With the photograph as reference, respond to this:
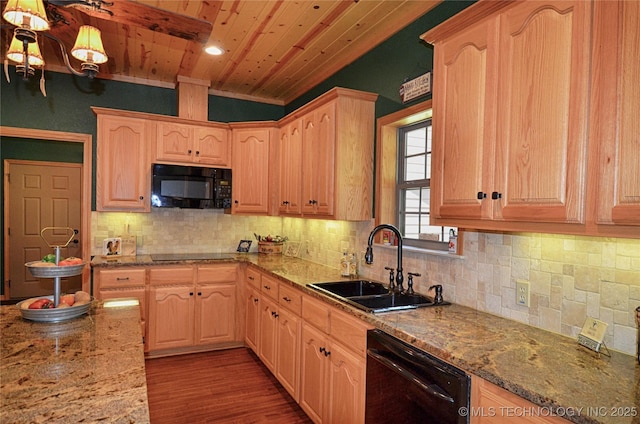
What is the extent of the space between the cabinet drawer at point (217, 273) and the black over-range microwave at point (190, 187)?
0.64 meters

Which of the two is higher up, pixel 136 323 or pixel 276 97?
pixel 276 97

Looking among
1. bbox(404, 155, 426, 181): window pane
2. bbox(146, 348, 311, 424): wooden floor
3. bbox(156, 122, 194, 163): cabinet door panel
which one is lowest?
bbox(146, 348, 311, 424): wooden floor

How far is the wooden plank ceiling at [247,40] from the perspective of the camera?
2.45 metres

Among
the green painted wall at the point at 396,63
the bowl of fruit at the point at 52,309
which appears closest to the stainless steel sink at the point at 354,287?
the green painted wall at the point at 396,63

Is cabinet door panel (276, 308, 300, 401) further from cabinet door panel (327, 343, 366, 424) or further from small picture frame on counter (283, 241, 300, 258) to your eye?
small picture frame on counter (283, 241, 300, 258)

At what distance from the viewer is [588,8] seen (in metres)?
1.22

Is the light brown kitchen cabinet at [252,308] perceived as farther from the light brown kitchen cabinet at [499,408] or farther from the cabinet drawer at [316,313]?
the light brown kitchen cabinet at [499,408]

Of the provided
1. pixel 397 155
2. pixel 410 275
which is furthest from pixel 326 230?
pixel 410 275

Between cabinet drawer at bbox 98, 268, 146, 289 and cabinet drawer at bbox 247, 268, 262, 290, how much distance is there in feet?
3.18

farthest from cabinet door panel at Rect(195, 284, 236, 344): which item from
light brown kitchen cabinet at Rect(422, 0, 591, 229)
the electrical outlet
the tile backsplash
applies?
the electrical outlet

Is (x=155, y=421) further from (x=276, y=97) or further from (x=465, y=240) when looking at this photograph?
(x=276, y=97)

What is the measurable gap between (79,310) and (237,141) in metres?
2.67

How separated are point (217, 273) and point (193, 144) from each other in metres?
1.38

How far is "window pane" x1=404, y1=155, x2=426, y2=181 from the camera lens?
104 inches
